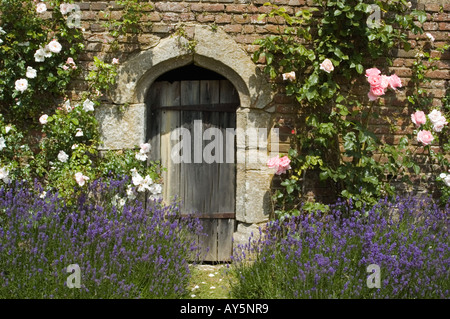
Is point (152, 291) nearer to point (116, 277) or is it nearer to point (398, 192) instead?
point (116, 277)

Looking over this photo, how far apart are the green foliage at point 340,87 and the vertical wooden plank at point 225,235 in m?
0.60

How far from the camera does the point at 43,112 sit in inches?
200

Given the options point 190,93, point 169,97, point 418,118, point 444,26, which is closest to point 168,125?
point 169,97

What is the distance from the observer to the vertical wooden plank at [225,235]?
5.44 m

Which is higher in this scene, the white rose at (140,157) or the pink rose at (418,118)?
the pink rose at (418,118)

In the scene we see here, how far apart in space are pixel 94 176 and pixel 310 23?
252cm

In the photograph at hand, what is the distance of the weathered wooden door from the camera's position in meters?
5.30

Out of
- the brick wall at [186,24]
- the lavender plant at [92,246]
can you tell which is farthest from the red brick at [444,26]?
the lavender plant at [92,246]

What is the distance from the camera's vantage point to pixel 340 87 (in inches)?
203

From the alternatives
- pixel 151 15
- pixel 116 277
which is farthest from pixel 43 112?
pixel 116 277

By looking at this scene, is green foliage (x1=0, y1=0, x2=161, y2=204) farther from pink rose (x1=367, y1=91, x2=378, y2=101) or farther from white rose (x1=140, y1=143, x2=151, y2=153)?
pink rose (x1=367, y1=91, x2=378, y2=101)

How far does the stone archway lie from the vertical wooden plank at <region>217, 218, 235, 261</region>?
0.24 metres

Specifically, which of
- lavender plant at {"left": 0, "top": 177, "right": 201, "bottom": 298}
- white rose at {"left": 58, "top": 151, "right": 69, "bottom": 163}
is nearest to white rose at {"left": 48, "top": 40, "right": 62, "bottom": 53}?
white rose at {"left": 58, "top": 151, "right": 69, "bottom": 163}

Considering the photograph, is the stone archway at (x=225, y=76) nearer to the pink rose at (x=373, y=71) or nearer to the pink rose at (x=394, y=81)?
the pink rose at (x=373, y=71)
